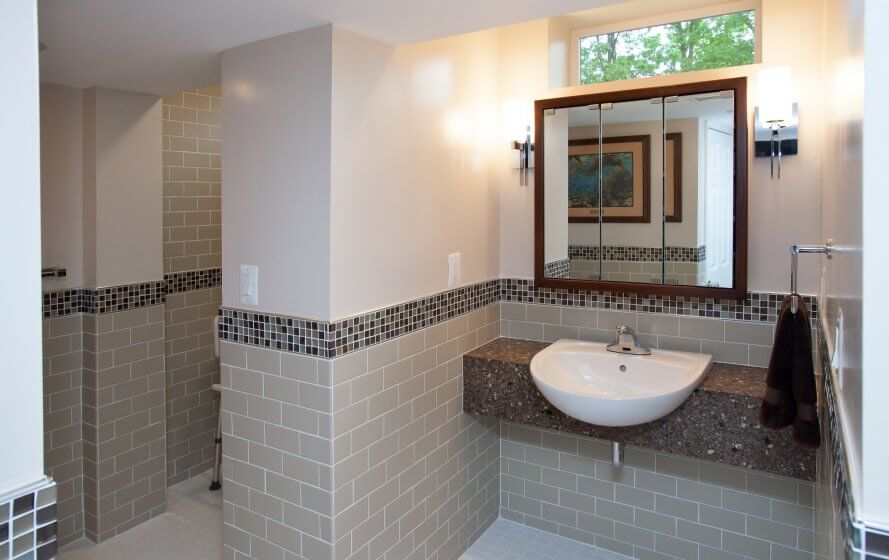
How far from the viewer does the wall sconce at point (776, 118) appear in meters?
2.34

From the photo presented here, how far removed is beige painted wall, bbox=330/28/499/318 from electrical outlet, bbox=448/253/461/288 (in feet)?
0.13

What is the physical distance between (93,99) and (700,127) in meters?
2.72

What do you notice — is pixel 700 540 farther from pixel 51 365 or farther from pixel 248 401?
pixel 51 365

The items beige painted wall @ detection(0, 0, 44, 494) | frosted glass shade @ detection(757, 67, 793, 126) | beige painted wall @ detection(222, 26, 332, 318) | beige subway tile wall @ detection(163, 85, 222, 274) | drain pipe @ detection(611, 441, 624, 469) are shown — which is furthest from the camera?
beige subway tile wall @ detection(163, 85, 222, 274)

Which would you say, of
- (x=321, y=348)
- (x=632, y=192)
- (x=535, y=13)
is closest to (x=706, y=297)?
(x=632, y=192)

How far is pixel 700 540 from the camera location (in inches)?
107

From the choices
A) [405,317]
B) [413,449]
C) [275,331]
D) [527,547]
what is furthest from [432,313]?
[527,547]

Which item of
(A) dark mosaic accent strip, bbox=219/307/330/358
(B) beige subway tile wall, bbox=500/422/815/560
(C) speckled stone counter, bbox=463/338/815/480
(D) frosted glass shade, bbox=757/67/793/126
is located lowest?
(B) beige subway tile wall, bbox=500/422/815/560

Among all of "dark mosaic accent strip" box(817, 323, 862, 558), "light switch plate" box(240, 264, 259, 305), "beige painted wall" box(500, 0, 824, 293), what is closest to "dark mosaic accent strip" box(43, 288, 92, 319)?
"light switch plate" box(240, 264, 259, 305)

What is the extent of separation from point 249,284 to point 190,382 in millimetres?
1683

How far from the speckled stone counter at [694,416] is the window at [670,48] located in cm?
134

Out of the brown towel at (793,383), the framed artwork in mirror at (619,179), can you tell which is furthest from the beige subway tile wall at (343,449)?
the brown towel at (793,383)

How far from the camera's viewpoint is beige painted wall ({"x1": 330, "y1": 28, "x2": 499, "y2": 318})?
2.12m

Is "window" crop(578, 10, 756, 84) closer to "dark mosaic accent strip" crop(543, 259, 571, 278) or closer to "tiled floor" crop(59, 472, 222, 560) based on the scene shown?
"dark mosaic accent strip" crop(543, 259, 571, 278)
